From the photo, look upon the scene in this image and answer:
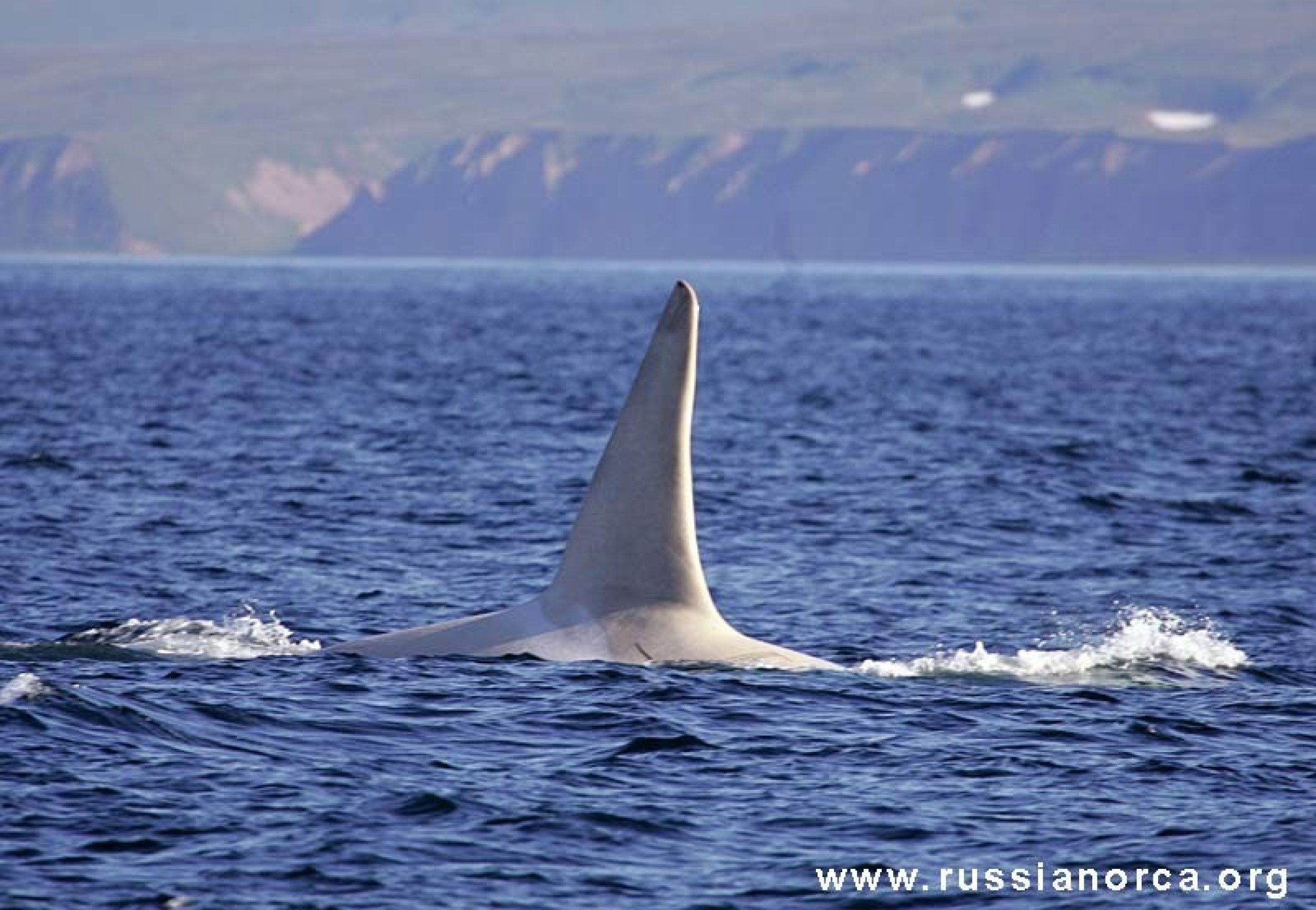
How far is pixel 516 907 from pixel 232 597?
40.1 feet

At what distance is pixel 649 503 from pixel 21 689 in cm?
500

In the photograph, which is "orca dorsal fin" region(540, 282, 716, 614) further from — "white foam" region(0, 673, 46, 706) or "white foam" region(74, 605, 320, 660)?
"white foam" region(0, 673, 46, 706)

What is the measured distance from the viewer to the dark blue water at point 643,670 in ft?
46.9

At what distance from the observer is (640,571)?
17.3 meters

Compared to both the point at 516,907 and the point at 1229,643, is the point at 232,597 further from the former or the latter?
the point at 516,907

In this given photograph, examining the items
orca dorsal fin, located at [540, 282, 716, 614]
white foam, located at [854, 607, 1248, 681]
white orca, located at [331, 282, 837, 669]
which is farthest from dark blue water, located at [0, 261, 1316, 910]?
orca dorsal fin, located at [540, 282, 716, 614]

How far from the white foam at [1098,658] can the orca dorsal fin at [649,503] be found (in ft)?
11.1

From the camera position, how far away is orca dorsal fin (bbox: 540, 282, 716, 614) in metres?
16.6

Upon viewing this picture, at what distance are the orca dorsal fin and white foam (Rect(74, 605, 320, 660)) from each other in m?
3.66

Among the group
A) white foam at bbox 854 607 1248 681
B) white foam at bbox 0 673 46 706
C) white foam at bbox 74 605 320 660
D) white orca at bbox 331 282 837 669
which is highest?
white orca at bbox 331 282 837 669

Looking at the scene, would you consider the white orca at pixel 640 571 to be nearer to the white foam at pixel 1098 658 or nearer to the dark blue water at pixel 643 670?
the dark blue water at pixel 643 670

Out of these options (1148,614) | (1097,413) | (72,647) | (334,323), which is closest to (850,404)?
(1097,413)

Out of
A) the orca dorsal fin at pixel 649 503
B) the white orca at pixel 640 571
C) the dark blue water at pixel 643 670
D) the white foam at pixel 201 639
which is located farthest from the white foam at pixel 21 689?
the orca dorsal fin at pixel 649 503

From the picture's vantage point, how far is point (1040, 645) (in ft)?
76.6
